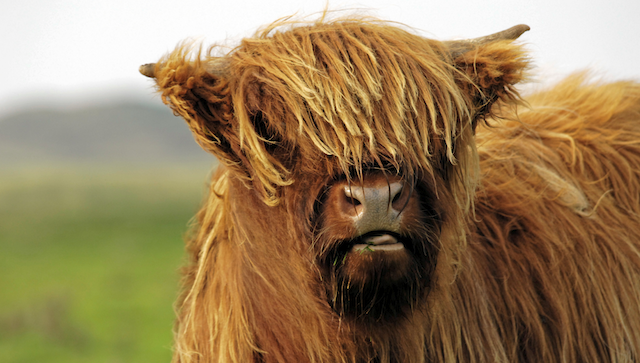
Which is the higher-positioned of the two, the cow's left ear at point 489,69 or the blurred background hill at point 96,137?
the cow's left ear at point 489,69

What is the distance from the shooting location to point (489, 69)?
2570 mm

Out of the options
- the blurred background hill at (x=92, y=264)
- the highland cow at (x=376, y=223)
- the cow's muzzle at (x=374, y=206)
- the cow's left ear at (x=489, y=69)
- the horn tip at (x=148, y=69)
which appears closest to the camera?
the cow's muzzle at (x=374, y=206)

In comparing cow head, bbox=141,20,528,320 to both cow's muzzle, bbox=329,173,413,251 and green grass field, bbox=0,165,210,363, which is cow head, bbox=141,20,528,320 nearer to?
cow's muzzle, bbox=329,173,413,251

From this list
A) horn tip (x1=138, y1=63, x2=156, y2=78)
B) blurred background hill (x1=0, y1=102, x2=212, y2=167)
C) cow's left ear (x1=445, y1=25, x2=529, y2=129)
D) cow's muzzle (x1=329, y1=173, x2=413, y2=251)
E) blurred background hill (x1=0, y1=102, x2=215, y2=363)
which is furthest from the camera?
blurred background hill (x1=0, y1=102, x2=212, y2=167)

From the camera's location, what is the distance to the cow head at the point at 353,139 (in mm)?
2268

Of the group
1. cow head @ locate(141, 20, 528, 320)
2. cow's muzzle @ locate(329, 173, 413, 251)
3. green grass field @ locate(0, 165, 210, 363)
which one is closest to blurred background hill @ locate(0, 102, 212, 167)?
green grass field @ locate(0, 165, 210, 363)

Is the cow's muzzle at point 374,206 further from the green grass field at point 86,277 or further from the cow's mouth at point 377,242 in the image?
the green grass field at point 86,277

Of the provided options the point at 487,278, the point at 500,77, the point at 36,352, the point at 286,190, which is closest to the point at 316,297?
the point at 286,190

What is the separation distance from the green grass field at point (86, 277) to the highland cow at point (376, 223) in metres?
1.06

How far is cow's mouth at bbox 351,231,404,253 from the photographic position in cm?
222

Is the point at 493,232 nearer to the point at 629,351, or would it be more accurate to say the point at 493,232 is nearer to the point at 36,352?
the point at 629,351

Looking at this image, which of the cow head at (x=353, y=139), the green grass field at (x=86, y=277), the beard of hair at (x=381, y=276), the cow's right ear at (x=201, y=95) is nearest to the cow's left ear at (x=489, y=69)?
the cow head at (x=353, y=139)

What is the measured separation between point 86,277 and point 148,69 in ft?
68.7

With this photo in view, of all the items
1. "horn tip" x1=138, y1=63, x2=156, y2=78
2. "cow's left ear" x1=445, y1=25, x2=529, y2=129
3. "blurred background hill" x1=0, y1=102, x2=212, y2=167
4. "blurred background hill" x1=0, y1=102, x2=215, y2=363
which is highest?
"horn tip" x1=138, y1=63, x2=156, y2=78
